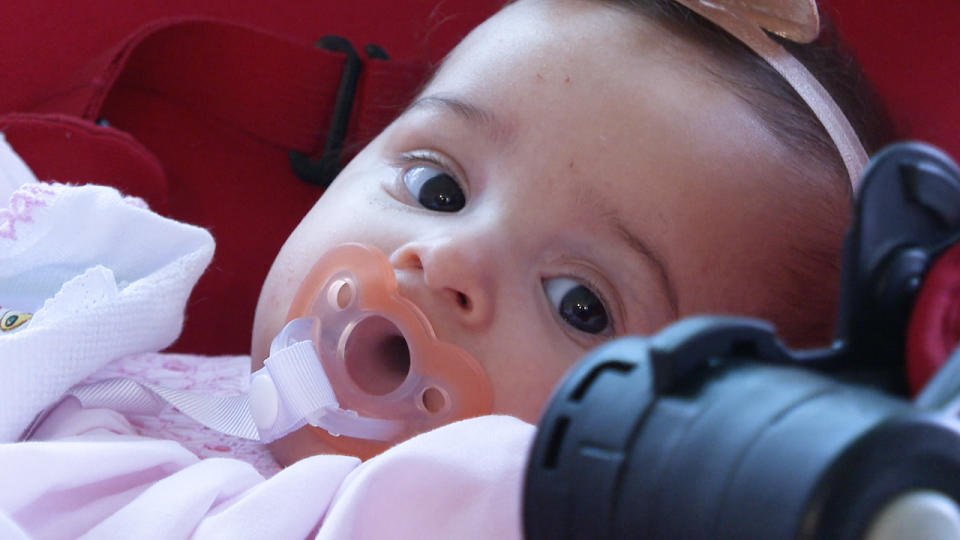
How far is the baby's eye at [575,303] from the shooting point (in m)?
0.77

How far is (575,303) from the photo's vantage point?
2.54 feet

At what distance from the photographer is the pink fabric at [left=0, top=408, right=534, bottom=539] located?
1.98 feet

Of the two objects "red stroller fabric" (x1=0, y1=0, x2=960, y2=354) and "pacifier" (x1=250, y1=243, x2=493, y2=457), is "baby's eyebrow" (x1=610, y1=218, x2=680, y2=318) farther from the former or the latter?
"red stroller fabric" (x1=0, y1=0, x2=960, y2=354)

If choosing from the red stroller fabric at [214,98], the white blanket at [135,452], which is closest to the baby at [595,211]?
the white blanket at [135,452]

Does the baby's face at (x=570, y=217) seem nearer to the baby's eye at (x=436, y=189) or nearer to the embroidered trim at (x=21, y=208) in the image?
the baby's eye at (x=436, y=189)

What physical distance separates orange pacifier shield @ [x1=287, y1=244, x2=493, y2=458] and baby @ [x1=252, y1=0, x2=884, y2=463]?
0.01 m

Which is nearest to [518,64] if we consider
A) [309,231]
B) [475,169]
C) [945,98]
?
[475,169]

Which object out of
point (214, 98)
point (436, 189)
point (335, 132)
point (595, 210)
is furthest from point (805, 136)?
point (214, 98)

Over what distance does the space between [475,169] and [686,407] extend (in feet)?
1.69

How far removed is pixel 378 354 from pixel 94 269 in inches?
8.9

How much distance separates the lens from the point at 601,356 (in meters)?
0.36

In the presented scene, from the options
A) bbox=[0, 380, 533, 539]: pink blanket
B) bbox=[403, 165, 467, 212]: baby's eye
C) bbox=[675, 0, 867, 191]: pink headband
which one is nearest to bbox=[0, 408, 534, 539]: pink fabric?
bbox=[0, 380, 533, 539]: pink blanket

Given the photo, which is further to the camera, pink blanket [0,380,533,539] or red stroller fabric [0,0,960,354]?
red stroller fabric [0,0,960,354]

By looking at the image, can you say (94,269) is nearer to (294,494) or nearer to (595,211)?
(294,494)
